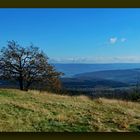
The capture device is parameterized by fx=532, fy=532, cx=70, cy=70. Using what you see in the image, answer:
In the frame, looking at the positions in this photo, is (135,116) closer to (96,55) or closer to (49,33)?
(96,55)

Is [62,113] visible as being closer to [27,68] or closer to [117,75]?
[27,68]

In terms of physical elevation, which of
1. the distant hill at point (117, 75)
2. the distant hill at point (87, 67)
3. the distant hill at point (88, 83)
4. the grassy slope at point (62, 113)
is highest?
the distant hill at point (87, 67)

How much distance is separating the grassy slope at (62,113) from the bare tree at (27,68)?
0.18 metres

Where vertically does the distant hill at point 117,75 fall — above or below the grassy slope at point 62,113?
above

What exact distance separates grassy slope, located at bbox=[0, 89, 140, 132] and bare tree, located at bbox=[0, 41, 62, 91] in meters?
0.18

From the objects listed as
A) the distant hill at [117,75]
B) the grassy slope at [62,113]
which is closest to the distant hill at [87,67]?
the distant hill at [117,75]

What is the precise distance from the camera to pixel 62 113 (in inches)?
263

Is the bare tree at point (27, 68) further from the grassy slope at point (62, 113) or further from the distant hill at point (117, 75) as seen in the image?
the distant hill at point (117, 75)

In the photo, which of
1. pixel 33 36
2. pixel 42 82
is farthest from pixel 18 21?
pixel 42 82

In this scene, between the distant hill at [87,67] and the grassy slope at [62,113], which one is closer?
the grassy slope at [62,113]

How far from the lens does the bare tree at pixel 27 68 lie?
6703 mm

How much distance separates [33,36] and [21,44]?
18 centimetres

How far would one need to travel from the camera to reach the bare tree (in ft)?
22.0

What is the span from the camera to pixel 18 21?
669 centimetres
